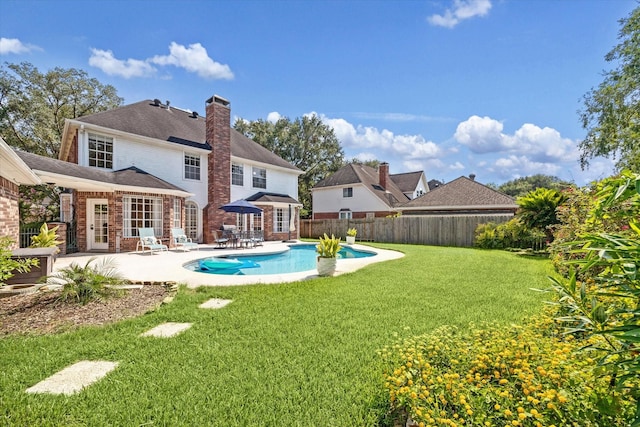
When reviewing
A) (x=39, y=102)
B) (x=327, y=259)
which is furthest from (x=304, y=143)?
(x=327, y=259)

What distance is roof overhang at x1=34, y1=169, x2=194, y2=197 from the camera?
10.8m

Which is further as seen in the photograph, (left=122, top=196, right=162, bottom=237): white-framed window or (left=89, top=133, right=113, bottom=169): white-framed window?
(left=89, top=133, right=113, bottom=169): white-framed window

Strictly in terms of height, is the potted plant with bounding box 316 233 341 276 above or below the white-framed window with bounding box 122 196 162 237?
below

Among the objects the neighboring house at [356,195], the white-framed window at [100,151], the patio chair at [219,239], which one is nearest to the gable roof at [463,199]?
the neighboring house at [356,195]

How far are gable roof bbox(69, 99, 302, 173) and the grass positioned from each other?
1336 centimetres

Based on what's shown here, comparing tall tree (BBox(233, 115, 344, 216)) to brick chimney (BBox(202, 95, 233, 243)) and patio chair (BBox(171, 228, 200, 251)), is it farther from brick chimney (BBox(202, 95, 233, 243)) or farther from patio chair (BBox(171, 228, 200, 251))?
patio chair (BBox(171, 228, 200, 251))

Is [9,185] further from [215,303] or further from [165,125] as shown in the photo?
[165,125]

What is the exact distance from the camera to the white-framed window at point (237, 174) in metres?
21.0

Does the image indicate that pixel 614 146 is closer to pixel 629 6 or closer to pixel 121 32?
pixel 629 6

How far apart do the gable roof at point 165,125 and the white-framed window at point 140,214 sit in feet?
12.6

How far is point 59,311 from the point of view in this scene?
212 inches

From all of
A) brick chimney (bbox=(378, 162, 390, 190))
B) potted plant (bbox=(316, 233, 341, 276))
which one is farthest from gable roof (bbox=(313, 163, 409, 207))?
potted plant (bbox=(316, 233, 341, 276))

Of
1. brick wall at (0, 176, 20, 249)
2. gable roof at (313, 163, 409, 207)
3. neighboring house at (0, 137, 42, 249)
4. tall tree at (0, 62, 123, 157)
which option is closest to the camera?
neighboring house at (0, 137, 42, 249)

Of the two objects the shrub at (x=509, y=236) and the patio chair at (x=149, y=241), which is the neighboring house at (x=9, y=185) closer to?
the patio chair at (x=149, y=241)
